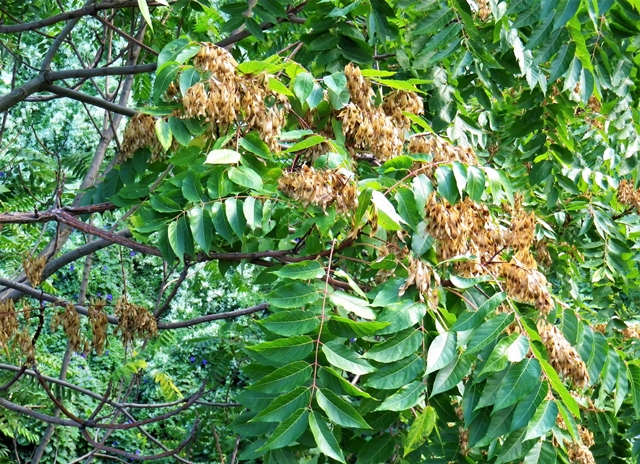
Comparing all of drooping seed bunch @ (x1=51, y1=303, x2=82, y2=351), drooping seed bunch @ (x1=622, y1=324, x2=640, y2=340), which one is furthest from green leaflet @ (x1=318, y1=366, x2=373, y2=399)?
drooping seed bunch @ (x1=622, y1=324, x2=640, y2=340)

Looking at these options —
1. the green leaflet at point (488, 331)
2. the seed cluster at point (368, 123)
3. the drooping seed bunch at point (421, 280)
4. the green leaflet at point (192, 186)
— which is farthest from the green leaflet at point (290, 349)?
the seed cluster at point (368, 123)

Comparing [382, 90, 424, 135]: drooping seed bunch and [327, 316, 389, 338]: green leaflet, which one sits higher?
[382, 90, 424, 135]: drooping seed bunch

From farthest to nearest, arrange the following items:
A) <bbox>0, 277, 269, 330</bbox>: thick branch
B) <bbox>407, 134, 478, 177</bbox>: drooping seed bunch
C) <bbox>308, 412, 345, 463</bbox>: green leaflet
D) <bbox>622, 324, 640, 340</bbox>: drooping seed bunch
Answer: <bbox>622, 324, 640, 340</bbox>: drooping seed bunch
<bbox>0, 277, 269, 330</bbox>: thick branch
<bbox>407, 134, 478, 177</bbox>: drooping seed bunch
<bbox>308, 412, 345, 463</bbox>: green leaflet

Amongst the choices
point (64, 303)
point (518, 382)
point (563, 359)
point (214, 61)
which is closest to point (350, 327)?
point (518, 382)

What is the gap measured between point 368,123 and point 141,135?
62cm

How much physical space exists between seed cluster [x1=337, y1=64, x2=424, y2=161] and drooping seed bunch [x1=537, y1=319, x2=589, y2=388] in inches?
24.7

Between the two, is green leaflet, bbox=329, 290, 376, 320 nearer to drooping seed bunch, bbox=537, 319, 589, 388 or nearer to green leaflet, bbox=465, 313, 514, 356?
green leaflet, bbox=465, 313, 514, 356

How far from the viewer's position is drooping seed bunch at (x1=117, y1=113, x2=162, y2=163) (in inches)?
80.7

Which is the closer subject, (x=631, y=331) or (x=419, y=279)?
(x=419, y=279)

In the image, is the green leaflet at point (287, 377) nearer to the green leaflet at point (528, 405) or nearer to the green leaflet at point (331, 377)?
the green leaflet at point (331, 377)

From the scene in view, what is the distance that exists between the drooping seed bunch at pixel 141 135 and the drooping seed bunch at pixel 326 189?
0.50 m

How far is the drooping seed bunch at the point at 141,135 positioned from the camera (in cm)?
205

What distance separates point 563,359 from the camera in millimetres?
1770

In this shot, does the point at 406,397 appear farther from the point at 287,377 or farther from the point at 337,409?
the point at 287,377
